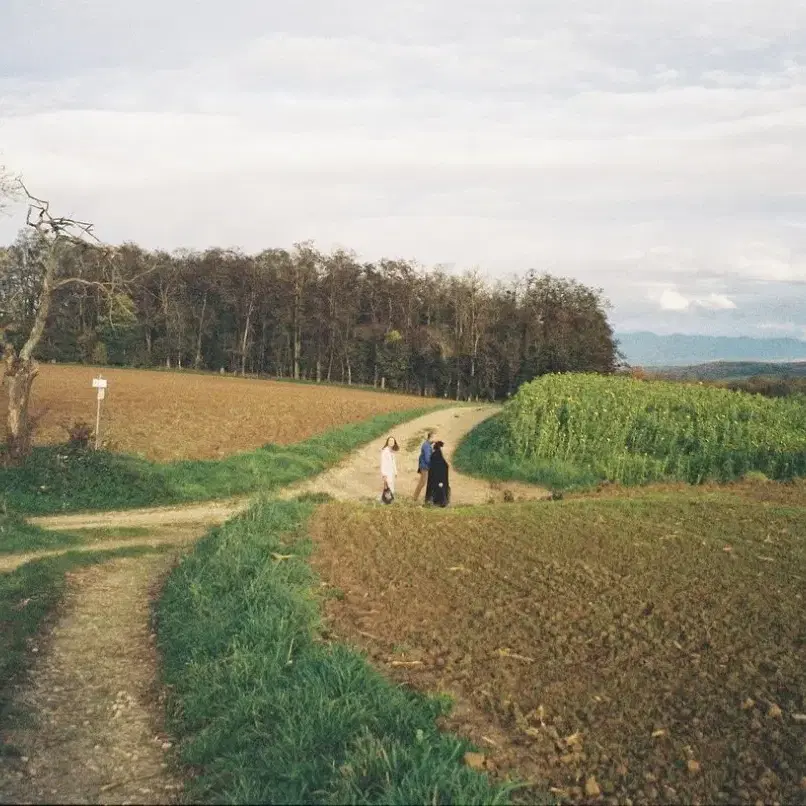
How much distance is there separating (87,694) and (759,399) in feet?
86.0

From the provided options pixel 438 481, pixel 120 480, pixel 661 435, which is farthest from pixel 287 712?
pixel 661 435

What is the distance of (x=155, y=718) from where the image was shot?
6.16 meters

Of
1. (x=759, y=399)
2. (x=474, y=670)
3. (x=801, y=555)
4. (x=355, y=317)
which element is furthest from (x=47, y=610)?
(x=355, y=317)

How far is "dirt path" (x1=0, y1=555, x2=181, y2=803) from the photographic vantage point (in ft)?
16.5

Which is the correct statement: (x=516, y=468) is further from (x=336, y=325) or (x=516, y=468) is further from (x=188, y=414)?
(x=336, y=325)

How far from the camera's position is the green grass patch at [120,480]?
644 inches

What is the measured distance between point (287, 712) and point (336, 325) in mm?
70788

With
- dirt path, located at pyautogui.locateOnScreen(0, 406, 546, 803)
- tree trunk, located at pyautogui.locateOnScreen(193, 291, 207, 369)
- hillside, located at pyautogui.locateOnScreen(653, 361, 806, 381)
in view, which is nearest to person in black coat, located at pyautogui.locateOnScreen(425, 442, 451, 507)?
dirt path, located at pyautogui.locateOnScreen(0, 406, 546, 803)

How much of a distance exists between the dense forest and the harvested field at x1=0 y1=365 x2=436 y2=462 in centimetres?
2179

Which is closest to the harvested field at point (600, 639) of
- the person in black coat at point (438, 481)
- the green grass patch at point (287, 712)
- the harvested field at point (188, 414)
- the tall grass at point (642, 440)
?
the green grass patch at point (287, 712)

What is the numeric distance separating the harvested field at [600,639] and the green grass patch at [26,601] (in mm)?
2876

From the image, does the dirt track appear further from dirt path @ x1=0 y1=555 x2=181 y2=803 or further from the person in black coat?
dirt path @ x1=0 y1=555 x2=181 y2=803

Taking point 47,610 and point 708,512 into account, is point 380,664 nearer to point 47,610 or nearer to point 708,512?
point 47,610

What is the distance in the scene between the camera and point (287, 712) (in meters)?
5.63
